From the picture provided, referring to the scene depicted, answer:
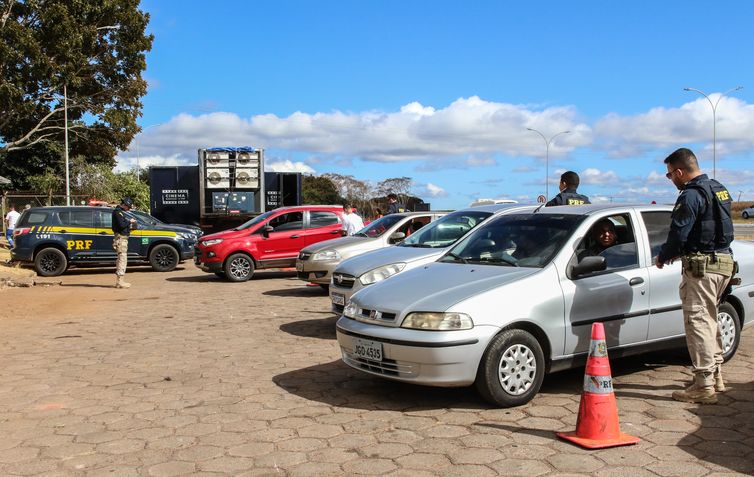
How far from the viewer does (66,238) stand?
1717 centimetres

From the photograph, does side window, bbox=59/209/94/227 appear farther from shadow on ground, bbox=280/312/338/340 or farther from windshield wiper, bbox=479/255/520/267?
windshield wiper, bbox=479/255/520/267

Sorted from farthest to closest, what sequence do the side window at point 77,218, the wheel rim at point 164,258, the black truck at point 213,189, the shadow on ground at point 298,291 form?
Answer: the black truck at point 213,189 < the wheel rim at point 164,258 < the side window at point 77,218 < the shadow on ground at point 298,291

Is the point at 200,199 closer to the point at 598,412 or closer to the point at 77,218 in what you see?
the point at 77,218

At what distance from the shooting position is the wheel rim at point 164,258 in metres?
18.1

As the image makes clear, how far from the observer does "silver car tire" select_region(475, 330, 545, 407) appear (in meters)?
4.95

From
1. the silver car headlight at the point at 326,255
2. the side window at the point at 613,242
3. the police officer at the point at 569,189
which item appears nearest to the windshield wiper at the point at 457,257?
the side window at the point at 613,242

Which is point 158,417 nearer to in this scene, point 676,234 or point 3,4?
point 676,234

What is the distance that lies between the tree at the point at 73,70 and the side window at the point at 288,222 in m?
18.0

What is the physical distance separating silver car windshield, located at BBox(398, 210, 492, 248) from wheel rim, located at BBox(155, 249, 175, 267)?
34.9 ft

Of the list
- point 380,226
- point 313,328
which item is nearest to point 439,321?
point 313,328

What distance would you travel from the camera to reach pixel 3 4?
2759cm

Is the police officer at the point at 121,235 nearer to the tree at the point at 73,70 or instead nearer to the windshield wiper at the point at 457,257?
the windshield wiper at the point at 457,257

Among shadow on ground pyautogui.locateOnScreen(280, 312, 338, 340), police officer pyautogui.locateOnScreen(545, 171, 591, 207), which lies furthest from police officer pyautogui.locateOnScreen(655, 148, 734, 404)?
shadow on ground pyautogui.locateOnScreen(280, 312, 338, 340)

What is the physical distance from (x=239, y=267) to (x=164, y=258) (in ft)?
13.0
